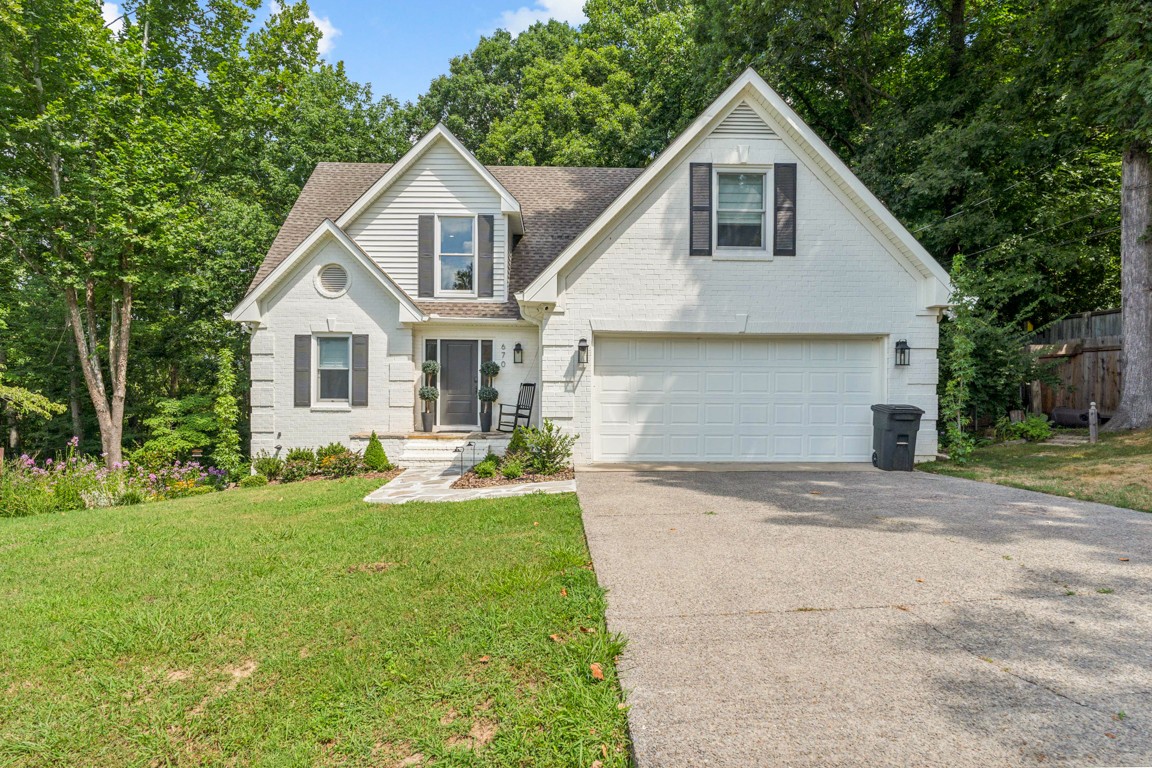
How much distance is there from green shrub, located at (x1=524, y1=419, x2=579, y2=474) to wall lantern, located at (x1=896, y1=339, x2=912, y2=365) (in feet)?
19.2

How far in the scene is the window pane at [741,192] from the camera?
32.1 feet

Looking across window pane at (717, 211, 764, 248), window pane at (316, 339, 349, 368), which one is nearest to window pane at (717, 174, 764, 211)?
window pane at (717, 211, 764, 248)

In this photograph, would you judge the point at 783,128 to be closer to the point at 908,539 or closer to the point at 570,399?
the point at 570,399

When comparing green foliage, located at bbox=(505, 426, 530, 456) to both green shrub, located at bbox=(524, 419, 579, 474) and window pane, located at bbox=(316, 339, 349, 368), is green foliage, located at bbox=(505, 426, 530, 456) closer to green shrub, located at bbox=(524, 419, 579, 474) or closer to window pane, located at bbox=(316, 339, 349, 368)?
green shrub, located at bbox=(524, 419, 579, 474)

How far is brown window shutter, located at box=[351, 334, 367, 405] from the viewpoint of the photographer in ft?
38.3

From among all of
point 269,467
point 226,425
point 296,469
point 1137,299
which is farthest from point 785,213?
point 226,425

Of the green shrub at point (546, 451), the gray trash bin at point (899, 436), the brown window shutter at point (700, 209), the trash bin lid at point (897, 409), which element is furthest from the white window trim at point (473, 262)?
the gray trash bin at point (899, 436)

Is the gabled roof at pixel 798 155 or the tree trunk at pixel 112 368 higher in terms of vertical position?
the gabled roof at pixel 798 155

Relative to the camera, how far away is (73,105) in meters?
12.9

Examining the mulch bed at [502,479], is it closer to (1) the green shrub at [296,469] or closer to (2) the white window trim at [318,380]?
(1) the green shrub at [296,469]

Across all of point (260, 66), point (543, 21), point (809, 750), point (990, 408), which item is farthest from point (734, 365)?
point (543, 21)

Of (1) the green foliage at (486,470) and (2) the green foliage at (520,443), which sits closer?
(1) the green foliage at (486,470)

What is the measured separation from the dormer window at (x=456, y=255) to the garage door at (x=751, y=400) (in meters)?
4.63

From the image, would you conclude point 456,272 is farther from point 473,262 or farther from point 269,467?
point 269,467
